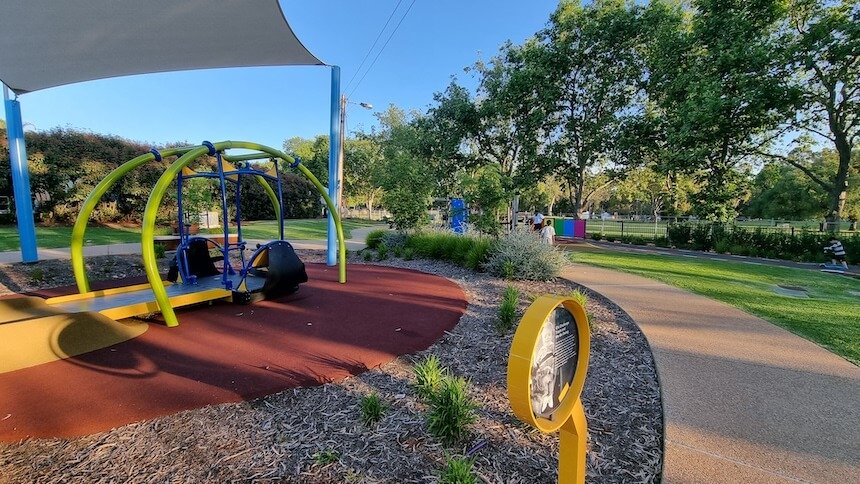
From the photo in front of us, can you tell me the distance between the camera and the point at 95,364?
3541 mm

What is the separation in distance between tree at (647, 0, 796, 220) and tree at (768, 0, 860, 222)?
63 centimetres

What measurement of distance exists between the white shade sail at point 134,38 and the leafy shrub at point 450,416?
509 centimetres

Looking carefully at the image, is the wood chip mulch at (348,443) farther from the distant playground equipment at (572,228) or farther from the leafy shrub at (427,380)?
the distant playground equipment at (572,228)

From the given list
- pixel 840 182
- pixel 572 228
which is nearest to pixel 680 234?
pixel 840 182

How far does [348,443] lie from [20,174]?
10.3 metres

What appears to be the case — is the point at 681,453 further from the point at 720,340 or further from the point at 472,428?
the point at 720,340

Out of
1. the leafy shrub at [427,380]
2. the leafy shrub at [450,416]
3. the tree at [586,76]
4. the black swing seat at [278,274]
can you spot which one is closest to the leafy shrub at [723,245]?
the tree at [586,76]

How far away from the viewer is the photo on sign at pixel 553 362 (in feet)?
4.82

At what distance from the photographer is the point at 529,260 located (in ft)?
24.3

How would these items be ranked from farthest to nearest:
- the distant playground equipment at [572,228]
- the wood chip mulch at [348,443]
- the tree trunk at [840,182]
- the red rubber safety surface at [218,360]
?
the distant playground equipment at [572,228]
the tree trunk at [840,182]
the red rubber safety surface at [218,360]
the wood chip mulch at [348,443]

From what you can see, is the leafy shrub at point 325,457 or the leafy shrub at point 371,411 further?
the leafy shrub at point 371,411

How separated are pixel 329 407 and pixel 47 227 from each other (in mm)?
19600

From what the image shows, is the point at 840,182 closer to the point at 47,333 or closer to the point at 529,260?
the point at 529,260

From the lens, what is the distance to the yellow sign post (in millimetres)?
1358
